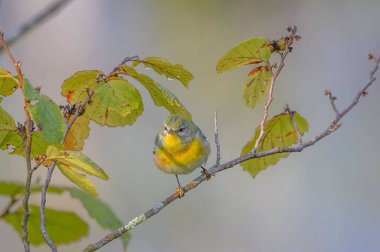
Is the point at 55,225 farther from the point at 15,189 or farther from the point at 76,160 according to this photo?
the point at 76,160

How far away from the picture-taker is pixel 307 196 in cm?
253

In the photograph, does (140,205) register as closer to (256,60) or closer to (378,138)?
(378,138)

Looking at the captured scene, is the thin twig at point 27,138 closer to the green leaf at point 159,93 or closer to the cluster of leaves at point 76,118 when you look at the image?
the cluster of leaves at point 76,118

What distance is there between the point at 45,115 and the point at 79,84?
20cm

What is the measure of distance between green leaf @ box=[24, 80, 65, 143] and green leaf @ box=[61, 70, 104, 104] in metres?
0.16

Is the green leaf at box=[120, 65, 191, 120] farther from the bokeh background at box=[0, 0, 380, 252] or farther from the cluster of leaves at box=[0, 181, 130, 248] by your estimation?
the bokeh background at box=[0, 0, 380, 252]

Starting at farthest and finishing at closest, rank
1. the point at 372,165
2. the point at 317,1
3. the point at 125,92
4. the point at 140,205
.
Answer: the point at 317,1
the point at 372,165
the point at 140,205
the point at 125,92

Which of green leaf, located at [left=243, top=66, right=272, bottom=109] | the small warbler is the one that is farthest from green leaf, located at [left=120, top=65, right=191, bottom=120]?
the small warbler

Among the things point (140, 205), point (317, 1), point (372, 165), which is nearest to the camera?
point (140, 205)

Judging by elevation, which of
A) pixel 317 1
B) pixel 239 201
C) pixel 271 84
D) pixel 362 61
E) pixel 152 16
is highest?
pixel 152 16

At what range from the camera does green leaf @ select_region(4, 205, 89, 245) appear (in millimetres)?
886

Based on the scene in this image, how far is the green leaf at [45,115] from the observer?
61cm

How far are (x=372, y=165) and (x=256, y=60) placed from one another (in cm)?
188

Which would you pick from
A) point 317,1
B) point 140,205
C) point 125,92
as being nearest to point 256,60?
point 125,92
